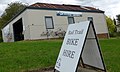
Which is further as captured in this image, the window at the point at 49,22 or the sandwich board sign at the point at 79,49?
the window at the point at 49,22

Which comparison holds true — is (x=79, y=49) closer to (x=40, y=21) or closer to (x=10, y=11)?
(x=40, y=21)

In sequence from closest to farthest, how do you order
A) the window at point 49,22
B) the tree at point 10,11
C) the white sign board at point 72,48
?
the white sign board at point 72,48 < the window at point 49,22 < the tree at point 10,11

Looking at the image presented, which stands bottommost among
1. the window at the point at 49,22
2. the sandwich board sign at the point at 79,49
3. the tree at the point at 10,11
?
the sandwich board sign at the point at 79,49

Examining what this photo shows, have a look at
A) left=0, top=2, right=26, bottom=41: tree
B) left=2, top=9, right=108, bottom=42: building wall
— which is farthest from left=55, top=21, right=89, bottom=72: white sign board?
left=0, top=2, right=26, bottom=41: tree

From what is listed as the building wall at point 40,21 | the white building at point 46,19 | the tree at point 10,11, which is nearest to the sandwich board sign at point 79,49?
the building wall at point 40,21

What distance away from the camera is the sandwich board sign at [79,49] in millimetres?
4402

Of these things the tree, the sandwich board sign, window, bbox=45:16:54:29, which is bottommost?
the sandwich board sign

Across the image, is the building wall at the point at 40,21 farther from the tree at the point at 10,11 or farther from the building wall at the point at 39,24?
the tree at the point at 10,11

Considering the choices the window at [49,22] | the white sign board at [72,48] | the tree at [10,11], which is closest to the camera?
the white sign board at [72,48]

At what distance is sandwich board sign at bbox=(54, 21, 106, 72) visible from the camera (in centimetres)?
440

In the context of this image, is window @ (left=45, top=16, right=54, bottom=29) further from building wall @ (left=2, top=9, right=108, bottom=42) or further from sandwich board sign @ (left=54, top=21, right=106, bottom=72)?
sandwich board sign @ (left=54, top=21, right=106, bottom=72)

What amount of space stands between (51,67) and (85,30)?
8.91 ft

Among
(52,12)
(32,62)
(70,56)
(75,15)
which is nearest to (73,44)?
(70,56)

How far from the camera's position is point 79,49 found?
4387 millimetres
